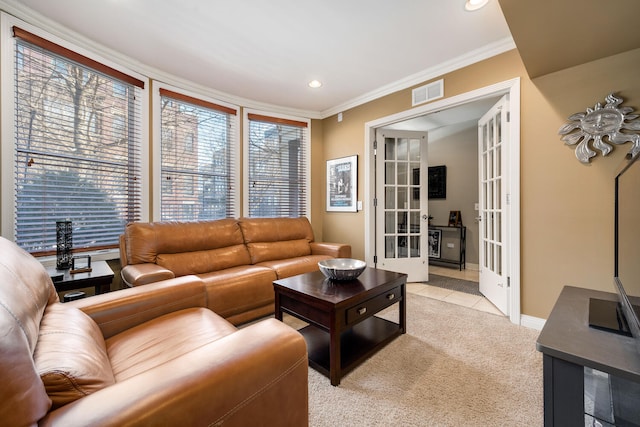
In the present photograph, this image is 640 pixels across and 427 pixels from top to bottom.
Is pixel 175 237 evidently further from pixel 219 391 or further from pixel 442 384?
pixel 442 384

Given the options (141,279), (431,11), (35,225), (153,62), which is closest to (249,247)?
(141,279)

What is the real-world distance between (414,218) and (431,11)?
2.41 meters

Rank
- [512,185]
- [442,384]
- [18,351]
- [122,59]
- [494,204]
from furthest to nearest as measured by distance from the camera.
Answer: [494,204], [122,59], [512,185], [442,384], [18,351]

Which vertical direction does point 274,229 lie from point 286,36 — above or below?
below

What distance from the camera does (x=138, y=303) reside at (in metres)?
1.46

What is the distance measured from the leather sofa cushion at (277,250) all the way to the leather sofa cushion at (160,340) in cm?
149

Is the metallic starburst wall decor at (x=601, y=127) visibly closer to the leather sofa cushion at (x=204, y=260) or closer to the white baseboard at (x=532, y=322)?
the white baseboard at (x=532, y=322)

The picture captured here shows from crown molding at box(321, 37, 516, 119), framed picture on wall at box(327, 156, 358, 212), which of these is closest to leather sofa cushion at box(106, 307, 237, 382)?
framed picture on wall at box(327, 156, 358, 212)

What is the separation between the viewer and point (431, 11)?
202cm

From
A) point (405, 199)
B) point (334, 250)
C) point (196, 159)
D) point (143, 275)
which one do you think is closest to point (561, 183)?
point (405, 199)

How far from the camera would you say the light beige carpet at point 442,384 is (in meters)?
1.34

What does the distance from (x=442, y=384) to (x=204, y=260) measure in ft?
7.36

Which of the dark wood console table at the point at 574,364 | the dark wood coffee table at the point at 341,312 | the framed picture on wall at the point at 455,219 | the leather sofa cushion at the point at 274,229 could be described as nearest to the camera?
the dark wood console table at the point at 574,364

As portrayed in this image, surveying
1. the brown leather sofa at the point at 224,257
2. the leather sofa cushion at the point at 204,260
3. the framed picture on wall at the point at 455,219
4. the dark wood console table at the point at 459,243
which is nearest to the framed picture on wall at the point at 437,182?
the framed picture on wall at the point at 455,219
